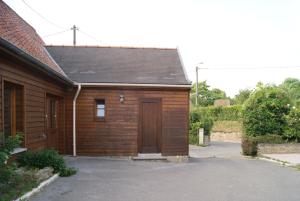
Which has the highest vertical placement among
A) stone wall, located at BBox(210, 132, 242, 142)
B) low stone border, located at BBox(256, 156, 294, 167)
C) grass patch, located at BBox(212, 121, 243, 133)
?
grass patch, located at BBox(212, 121, 243, 133)

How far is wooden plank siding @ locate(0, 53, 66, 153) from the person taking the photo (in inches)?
354

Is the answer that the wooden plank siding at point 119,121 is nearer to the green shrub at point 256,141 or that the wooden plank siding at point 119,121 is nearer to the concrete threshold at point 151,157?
the concrete threshold at point 151,157

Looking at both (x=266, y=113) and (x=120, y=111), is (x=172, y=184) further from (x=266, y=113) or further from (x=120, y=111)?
(x=266, y=113)

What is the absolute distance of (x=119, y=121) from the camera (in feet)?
52.5

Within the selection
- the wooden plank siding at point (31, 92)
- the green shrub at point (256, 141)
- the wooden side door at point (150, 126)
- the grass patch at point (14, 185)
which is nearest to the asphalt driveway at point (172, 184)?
the grass patch at point (14, 185)

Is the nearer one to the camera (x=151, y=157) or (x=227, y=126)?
(x=151, y=157)

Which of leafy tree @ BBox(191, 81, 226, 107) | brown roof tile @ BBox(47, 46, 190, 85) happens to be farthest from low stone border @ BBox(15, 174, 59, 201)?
leafy tree @ BBox(191, 81, 226, 107)

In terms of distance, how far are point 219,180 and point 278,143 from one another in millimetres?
9218

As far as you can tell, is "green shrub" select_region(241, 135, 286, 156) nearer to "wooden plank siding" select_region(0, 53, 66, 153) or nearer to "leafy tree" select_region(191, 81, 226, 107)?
"wooden plank siding" select_region(0, 53, 66, 153)

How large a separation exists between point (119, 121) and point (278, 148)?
26.2ft

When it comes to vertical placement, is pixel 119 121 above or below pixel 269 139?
above

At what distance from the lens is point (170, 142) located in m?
16.1

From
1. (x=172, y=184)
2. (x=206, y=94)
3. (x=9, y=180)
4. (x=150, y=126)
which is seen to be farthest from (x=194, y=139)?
(x=206, y=94)

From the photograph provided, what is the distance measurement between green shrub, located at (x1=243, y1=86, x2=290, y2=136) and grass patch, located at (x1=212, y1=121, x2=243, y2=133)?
16.6 meters
